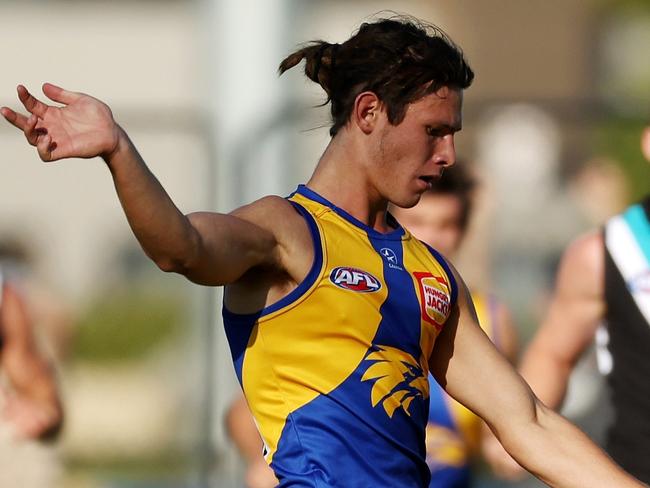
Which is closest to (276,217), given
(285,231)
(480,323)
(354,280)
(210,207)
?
(285,231)

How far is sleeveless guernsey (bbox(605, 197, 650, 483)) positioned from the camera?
5715 mm

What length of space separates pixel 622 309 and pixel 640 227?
0.31 meters

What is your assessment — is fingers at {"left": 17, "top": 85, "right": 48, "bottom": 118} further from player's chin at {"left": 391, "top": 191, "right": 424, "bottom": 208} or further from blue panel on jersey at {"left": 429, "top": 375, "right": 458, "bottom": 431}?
blue panel on jersey at {"left": 429, "top": 375, "right": 458, "bottom": 431}

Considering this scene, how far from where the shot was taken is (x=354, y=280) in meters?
3.96

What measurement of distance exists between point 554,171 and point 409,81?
4065mm

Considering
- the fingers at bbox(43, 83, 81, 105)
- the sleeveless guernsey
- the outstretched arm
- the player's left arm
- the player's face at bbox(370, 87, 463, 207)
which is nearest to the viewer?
the fingers at bbox(43, 83, 81, 105)

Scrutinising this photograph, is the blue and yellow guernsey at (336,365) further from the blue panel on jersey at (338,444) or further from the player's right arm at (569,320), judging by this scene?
the player's right arm at (569,320)

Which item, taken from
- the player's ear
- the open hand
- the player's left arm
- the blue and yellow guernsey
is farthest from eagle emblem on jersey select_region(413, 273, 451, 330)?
the open hand

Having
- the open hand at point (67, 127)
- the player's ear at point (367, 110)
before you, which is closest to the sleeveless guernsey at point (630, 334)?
the player's ear at point (367, 110)

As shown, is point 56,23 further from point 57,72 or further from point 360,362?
point 360,362

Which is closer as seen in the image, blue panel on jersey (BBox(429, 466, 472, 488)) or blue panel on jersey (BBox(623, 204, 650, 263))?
blue panel on jersey (BBox(623, 204, 650, 263))

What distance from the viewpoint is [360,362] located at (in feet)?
13.0

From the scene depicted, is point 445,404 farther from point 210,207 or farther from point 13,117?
point 13,117

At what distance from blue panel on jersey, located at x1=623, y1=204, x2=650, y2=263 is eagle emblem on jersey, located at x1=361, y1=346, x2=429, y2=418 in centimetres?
190
